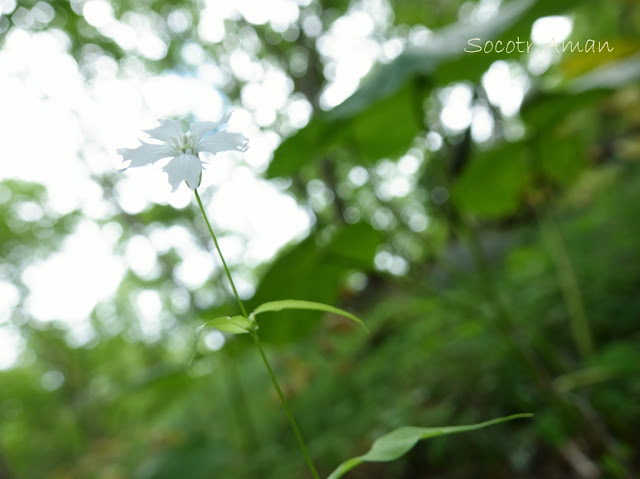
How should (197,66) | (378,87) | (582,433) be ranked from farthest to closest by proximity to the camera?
(197,66)
(582,433)
(378,87)

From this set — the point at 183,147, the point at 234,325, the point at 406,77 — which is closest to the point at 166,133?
the point at 183,147

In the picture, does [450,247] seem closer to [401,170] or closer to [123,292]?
[401,170]

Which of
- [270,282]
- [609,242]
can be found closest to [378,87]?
[270,282]

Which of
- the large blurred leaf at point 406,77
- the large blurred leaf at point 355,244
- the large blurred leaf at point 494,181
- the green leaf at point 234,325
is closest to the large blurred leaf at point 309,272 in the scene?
the large blurred leaf at point 355,244

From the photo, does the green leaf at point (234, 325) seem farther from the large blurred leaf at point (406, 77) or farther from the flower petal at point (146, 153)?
the large blurred leaf at point (406, 77)

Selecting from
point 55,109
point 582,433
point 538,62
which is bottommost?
point 582,433

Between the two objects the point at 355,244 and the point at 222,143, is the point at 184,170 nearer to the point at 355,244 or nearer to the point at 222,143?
the point at 222,143
